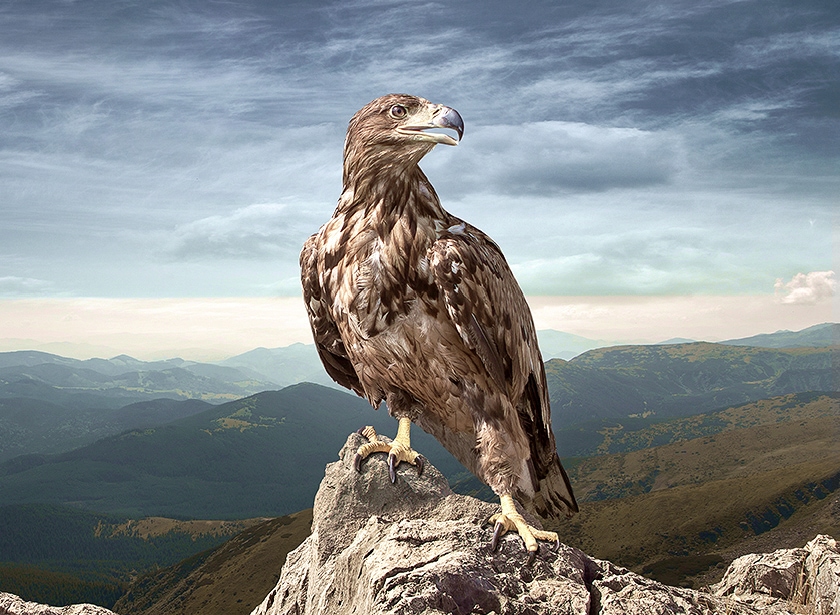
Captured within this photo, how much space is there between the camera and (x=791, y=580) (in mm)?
11992

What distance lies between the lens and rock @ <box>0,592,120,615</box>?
11.6m

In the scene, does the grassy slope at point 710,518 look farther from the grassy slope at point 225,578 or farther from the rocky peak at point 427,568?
the rocky peak at point 427,568

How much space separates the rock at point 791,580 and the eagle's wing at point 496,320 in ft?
15.6

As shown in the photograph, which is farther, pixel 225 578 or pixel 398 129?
pixel 225 578

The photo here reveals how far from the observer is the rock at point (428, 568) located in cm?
709

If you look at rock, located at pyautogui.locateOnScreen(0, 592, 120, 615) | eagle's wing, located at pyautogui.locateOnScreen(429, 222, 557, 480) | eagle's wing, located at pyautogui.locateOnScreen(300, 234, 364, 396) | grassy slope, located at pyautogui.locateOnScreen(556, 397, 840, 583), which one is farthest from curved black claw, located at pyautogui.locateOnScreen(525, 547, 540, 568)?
grassy slope, located at pyautogui.locateOnScreen(556, 397, 840, 583)

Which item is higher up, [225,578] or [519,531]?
[519,531]

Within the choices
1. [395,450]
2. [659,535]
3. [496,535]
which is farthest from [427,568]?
[659,535]

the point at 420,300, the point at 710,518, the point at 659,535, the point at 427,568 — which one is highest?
the point at 420,300

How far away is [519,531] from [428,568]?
5.11ft

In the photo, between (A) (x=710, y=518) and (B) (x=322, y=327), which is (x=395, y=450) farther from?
(A) (x=710, y=518)

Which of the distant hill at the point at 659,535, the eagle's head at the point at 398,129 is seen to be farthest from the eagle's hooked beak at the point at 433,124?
the distant hill at the point at 659,535

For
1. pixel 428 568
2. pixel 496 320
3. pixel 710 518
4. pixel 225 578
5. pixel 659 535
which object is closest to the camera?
pixel 428 568

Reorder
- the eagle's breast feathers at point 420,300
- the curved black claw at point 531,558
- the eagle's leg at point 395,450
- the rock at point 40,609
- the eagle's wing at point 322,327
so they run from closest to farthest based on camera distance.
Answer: the curved black claw at point 531,558, the eagle's breast feathers at point 420,300, the eagle's leg at point 395,450, the eagle's wing at point 322,327, the rock at point 40,609
